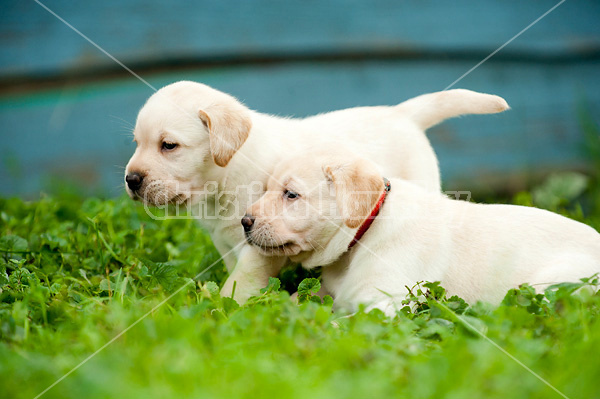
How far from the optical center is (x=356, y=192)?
8.66 feet

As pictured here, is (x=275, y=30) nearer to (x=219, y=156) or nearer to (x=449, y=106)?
(x=449, y=106)

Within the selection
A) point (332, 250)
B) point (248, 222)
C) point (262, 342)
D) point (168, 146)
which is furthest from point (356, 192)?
point (168, 146)

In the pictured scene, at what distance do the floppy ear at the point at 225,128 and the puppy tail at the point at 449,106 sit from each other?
1254 mm

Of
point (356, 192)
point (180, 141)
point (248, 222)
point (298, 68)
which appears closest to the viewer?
point (356, 192)

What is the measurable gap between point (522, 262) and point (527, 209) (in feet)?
1.32

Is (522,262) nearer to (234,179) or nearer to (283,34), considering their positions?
(234,179)

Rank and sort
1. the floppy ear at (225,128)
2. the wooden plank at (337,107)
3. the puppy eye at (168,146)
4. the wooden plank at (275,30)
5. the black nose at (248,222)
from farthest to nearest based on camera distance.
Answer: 1. the wooden plank at (337,107)
2. the wooden plank at (275,30)
3. the puppy eye at (168,146)
4. the floppy ear at (225,128)
5. the black nose at (248,222)

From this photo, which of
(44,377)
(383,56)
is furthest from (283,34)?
(44,377)

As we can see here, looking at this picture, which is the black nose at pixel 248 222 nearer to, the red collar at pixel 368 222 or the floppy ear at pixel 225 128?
the floppy ear at pixel 225 128

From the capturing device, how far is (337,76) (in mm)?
5277

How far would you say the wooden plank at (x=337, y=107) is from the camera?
5059 millimetres

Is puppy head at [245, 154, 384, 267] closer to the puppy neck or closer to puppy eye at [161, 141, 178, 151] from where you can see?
the puppy neck

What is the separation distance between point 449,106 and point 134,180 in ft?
6.46

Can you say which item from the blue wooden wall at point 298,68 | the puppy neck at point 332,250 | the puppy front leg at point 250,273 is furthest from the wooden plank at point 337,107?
the puppy neck at point 332,250
